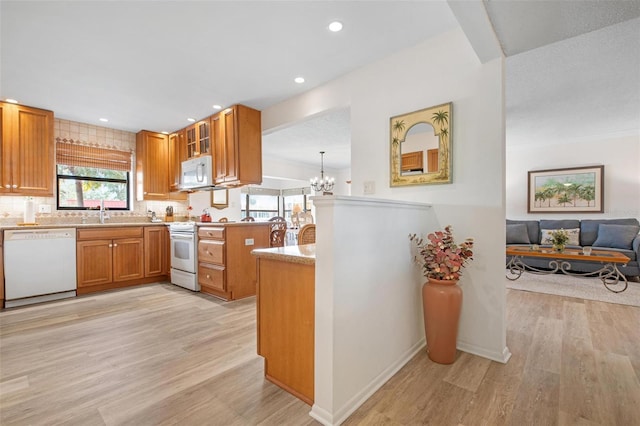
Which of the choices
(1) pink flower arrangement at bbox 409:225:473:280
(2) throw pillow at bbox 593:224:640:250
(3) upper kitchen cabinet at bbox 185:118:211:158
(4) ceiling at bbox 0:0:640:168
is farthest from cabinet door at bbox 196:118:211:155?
(2) throw pillow at bbox 593:224:640:250

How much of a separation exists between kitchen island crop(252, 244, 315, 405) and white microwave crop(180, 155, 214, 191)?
271cm

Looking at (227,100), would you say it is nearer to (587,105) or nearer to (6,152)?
(6,152)

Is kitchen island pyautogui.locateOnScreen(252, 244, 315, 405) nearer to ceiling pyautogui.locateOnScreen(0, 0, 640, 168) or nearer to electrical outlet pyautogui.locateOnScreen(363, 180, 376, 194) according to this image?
electrical outlet pyautogui.locateOnScreen(363, 180, 376, 194)

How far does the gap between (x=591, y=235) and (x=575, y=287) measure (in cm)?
166

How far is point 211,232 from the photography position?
3.52m

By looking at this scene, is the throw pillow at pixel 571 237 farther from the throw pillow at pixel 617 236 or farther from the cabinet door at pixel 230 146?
the cabinet door at pixel 230 146

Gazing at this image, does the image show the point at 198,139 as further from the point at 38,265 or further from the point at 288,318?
the point at 288,318

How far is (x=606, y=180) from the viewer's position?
5.03m

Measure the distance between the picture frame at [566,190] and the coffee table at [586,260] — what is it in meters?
1.45

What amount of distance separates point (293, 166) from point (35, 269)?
543cm

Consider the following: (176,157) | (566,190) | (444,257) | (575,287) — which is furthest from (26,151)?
(566,190)

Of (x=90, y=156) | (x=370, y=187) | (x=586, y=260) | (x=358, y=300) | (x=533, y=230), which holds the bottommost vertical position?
(x=586, y=260)

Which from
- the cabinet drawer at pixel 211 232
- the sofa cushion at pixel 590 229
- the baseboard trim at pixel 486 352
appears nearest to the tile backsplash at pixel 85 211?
the cabinet drawer at pixel 211 232

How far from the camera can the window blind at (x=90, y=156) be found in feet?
13.2
